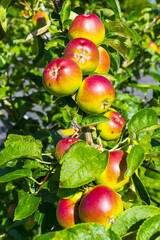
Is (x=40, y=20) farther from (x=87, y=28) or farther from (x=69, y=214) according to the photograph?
(x=69, y=214)

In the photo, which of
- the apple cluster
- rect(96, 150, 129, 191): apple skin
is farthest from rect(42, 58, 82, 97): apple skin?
rect(96, 150, 129, 191): apple skin

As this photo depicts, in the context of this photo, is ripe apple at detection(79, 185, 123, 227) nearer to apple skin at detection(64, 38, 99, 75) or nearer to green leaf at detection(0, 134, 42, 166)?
green leaf at detection(0, 134, 42, 166)

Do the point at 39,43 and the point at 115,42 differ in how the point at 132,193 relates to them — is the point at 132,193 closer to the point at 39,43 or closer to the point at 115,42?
the point at 115,42

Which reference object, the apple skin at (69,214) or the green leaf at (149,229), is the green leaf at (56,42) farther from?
the green leaf at (149,229)

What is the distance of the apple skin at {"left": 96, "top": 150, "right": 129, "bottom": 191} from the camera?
67 cm

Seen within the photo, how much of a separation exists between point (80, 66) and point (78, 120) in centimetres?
15

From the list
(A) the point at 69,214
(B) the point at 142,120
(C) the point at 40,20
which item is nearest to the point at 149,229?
(A) the point at 69,214

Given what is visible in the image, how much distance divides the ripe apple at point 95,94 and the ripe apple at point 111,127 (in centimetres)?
10

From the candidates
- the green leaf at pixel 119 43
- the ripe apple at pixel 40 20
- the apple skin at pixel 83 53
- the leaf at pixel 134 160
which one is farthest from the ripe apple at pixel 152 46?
the leaf at pixel 134 160

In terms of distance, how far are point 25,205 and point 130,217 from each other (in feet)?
1.01

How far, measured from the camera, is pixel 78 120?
744 millimetres

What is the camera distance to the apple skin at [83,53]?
682mm

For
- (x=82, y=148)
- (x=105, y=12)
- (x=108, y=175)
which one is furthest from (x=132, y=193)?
(x=105, y=12)

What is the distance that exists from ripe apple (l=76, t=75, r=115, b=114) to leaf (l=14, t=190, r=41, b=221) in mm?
284
